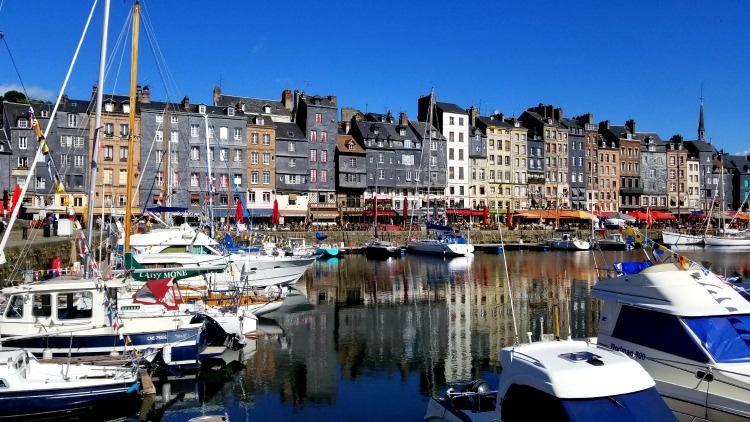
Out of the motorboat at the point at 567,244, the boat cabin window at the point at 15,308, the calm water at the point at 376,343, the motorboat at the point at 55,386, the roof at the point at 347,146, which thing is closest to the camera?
the motorboat at the point at 55,386

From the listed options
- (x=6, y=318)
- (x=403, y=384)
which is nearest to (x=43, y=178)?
(x=6, y=318)

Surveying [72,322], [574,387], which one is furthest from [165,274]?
[574,387]

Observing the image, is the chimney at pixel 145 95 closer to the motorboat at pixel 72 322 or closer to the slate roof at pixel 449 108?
the slate roof at pixel 449 108

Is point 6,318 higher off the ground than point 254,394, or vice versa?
point 6,318

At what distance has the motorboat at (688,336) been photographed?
11.4m

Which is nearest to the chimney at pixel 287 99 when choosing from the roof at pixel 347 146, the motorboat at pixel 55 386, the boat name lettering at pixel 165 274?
the roof at pixel 347 146

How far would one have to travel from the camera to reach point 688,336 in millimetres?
12094

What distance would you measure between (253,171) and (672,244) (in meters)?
51.3

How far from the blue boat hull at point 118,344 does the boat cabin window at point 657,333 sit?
1125 cm

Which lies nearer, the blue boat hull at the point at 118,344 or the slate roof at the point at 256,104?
the blue boat hull at the point at 118,344

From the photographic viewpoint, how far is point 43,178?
207ft

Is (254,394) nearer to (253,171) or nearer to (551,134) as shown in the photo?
(253,171)

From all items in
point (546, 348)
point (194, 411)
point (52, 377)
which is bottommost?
point (194, 411)

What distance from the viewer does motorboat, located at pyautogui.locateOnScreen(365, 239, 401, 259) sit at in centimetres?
6172
